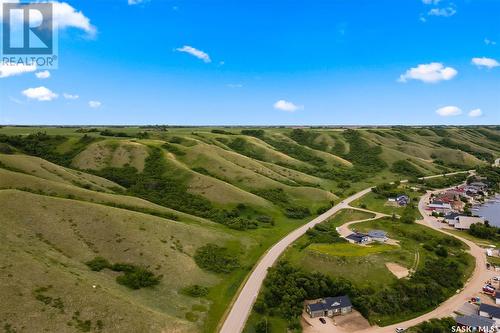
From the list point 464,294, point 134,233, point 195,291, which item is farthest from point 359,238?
point 134,233

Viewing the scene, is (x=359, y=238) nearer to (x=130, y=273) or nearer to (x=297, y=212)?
(x=297, y=212)

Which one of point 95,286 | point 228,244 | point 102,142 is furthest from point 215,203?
point 102,142

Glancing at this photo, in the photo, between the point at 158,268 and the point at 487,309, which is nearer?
the point at 487,309

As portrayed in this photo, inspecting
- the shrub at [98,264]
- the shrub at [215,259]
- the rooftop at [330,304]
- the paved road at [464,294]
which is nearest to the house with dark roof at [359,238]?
the paved road at [464,294]

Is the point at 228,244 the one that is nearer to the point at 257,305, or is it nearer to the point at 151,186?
the point at 257,305

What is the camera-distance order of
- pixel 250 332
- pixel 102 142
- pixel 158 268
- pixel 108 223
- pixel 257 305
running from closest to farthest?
pixel 250 332
pixel 257 305
pixel 158 268
pixel 108 223
pixel 102 142

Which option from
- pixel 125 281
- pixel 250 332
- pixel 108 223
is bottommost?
pixel 250 332

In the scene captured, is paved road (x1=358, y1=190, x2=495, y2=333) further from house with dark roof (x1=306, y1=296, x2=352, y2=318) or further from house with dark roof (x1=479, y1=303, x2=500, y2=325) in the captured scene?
house with dark roof (x1=306, y1=296, x2=352, y2=318)

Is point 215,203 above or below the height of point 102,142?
below
